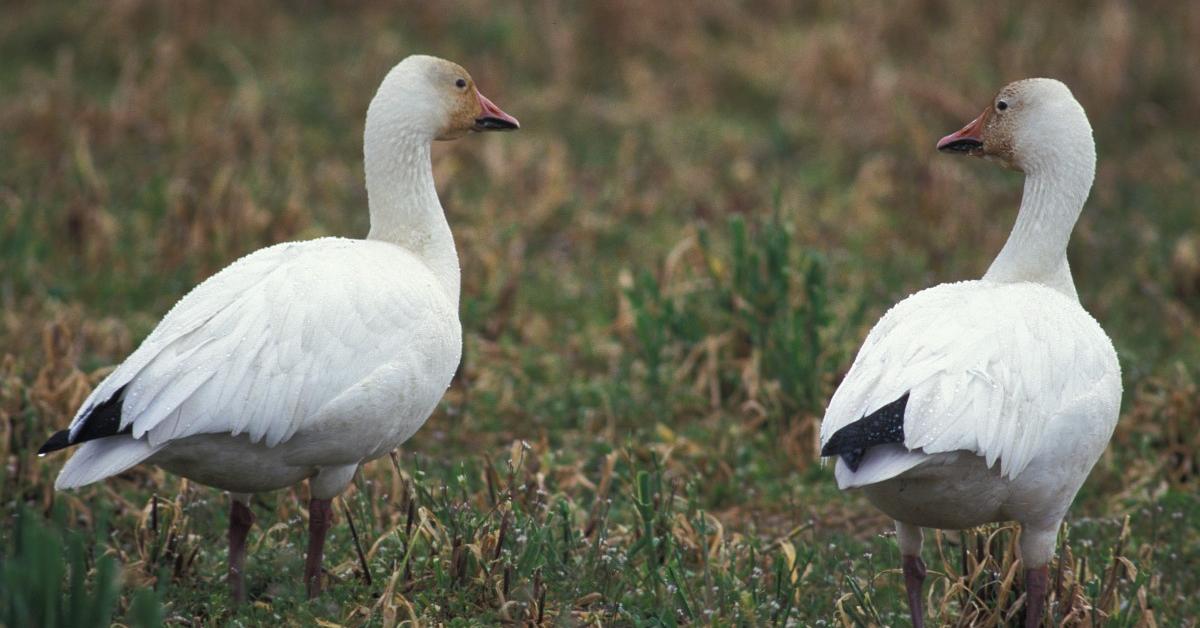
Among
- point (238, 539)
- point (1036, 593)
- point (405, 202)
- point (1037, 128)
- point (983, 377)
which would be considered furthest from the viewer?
point (405, 202)

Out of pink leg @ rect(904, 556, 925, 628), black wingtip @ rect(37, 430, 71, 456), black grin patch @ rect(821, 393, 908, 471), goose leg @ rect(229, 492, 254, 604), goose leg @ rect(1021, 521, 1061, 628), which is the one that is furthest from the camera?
goose leg @ rect(229, 492, 254, 604)

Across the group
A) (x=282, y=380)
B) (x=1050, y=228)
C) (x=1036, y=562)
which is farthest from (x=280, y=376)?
(x=1050, y=228)

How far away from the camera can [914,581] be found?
4.66m

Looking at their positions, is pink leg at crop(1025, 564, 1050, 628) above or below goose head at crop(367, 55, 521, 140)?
below

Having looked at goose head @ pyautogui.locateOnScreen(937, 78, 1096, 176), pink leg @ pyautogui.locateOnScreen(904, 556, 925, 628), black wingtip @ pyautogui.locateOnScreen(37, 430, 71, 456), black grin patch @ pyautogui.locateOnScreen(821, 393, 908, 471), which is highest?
goose head @ pyautogui.locateOnScreen(937, 78, 1096, 176)

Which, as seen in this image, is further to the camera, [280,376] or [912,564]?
[912,564]

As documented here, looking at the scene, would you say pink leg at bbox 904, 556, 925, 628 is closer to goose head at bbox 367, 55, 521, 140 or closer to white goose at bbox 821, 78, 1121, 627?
white goose at bbox 821, 78, 1121, 627

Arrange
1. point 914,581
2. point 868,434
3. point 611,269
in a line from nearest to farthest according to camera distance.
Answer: point 868,434
point 914,581
point 611,269

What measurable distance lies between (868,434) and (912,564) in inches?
33.0

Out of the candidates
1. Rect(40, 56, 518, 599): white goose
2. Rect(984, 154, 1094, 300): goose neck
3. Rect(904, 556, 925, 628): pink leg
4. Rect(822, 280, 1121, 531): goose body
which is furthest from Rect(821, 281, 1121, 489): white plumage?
Rect(40, 56, 518, 599): white goose

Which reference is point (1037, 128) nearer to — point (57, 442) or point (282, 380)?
point (282, 380)

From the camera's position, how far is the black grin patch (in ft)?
13.1

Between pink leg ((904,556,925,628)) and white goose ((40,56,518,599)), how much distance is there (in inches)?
64.1

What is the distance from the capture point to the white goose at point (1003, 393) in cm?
405
